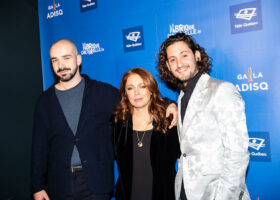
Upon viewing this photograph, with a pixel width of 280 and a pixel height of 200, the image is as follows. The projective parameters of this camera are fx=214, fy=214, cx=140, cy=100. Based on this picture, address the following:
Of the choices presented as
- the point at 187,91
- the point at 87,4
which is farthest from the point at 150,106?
the point at 87,4

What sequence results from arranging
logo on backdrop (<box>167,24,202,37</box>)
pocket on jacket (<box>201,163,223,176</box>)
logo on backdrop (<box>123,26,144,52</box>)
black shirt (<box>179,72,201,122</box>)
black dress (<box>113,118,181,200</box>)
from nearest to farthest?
pocket on jacket (<box>201,163,223,176</box>) < black shirt (<box>179,72,201,122</box>) < black dress (<box>113,118,181,200</box>) < logo on backdrop (<box>167,24,202,37</box>) < logo on backdrop (<box>123,26,144,52</box>)

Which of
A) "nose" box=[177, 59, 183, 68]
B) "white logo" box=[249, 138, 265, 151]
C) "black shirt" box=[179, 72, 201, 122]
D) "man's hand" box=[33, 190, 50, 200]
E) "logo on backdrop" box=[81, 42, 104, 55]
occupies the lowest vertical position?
"man's hand" box=[33, 190, 50, 200]

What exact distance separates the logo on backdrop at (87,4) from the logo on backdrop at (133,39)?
2.12 ft

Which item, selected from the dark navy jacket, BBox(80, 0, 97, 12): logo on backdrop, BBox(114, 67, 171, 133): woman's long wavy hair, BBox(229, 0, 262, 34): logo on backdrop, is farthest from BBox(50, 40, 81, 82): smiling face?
BBox(229, 0, 262, 34): logo on backdrop

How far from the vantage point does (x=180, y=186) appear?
178 centimetres

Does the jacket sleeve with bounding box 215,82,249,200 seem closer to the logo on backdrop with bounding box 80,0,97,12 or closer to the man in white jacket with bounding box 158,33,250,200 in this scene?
the man in white jacket with bounding box 158,33,250,200

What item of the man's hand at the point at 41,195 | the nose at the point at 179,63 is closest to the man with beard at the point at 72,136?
the man's hand at the point at 41,195

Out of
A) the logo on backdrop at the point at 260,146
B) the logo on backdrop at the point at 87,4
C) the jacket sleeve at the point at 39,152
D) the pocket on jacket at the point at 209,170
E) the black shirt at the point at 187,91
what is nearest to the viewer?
the pocket on jacket at the point at 209,170

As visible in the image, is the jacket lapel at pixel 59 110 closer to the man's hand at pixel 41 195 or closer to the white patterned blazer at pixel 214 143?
the man's hand at pixel 41 195

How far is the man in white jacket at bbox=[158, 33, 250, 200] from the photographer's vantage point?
1414 mm

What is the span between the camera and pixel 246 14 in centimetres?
215

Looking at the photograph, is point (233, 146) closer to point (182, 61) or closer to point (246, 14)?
point (182, 61)

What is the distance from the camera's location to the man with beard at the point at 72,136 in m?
2.10

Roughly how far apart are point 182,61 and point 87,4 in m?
2.02
